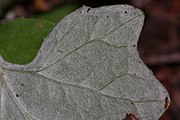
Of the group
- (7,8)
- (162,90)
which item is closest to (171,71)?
(7,8)

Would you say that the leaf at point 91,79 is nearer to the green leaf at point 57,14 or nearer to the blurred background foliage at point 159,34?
the green leaf at point 57,14

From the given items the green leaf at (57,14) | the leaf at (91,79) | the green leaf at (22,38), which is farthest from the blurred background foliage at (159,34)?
the leaf at (91,79)

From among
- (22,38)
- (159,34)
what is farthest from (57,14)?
(159,34)

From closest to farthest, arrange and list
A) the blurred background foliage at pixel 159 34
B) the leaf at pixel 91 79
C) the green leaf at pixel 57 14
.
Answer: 1. the leaf at pixel 91 79
2. the green leaf at pixel 57 14
3. the blurred background foliage at pixel 159 34

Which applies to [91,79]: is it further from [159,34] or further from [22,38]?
[159,34]

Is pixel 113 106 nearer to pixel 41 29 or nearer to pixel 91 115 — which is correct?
pixel 91 115

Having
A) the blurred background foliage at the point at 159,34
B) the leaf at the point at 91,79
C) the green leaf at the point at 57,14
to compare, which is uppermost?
the leaf at the point at 91,79

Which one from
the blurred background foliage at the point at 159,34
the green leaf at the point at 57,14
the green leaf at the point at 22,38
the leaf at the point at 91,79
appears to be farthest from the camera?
the blurred background foliage at the point at 159,34

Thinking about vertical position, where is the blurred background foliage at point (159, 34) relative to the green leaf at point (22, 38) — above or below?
below
